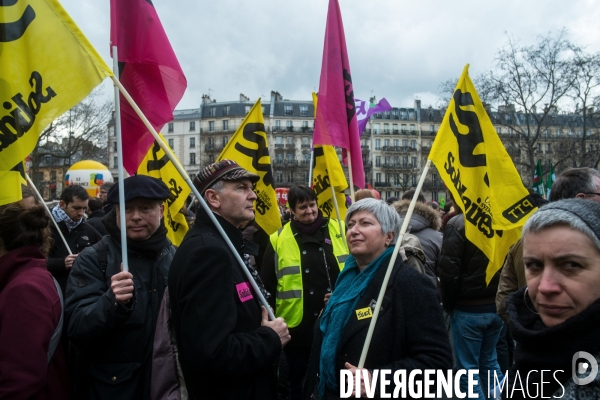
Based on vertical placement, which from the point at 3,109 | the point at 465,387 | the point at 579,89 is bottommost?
the point at 465,387

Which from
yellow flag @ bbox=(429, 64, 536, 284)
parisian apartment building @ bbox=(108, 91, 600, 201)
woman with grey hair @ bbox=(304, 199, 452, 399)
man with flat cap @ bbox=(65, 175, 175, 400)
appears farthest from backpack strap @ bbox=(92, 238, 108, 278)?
parisian apartment building @ bbox=(108, 91, 600, 201)

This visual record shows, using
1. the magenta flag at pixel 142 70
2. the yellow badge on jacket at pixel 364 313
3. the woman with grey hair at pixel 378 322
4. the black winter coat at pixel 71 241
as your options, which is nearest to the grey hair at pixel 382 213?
the woman with grey hair at pixel 378 322

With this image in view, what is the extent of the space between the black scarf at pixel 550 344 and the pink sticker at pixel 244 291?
4.33ft

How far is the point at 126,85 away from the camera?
3.34 metres

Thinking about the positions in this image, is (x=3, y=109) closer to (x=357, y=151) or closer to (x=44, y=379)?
(x=44, y=379)

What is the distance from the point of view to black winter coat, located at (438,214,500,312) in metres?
4.65

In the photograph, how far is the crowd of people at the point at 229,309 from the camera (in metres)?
1.72

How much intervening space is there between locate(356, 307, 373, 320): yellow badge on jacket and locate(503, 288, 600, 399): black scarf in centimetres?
82

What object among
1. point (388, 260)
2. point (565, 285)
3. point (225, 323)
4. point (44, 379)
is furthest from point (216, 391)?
point (565, 285)

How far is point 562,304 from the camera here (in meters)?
1.70

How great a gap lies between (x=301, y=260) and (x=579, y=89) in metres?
29.7

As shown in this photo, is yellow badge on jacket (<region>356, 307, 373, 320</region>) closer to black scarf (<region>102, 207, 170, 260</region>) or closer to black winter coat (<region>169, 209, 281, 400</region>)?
black winter coat (<region>169, 209, 281, 400</region>)

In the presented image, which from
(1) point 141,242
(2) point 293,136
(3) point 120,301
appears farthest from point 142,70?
(2) point 293,136

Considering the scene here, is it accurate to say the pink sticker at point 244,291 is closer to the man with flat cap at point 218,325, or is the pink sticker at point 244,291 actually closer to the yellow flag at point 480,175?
the man with flat cap at point 218,325
